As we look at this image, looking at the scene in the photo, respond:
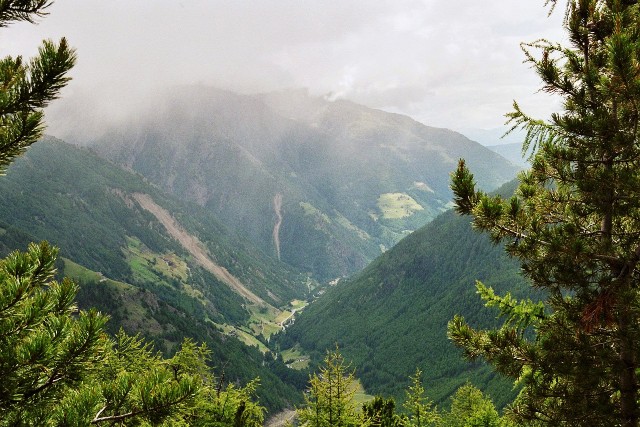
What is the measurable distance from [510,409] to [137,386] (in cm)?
1033

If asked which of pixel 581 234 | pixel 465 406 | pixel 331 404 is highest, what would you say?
pixel 581 234

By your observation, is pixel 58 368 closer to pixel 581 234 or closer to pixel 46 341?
pixel 46 341

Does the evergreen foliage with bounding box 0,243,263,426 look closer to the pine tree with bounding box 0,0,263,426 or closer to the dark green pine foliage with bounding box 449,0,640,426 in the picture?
the pine tree with bounding box 0,0,263,426

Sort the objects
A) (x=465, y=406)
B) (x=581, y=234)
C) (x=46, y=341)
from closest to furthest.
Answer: (x=46, y=341), (x=581, y=234), (x=465, y=406)

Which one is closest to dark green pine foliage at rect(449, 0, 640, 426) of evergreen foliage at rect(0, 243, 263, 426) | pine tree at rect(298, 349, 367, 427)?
evergreen foliage at rect(0, 243, 263, 426)

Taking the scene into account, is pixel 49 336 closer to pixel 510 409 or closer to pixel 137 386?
pixel 137 386

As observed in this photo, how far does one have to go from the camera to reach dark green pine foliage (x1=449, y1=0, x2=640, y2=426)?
9.67 metres

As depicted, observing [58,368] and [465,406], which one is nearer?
[58,368]

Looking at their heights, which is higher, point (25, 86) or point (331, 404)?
point (25, 86)

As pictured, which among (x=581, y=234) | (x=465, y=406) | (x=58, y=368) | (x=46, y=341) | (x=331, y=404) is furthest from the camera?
(x=465, y=406)

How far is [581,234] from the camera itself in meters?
10.7

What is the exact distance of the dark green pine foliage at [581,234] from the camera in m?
9.67

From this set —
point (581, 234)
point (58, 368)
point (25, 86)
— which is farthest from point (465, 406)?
point (25, 86)

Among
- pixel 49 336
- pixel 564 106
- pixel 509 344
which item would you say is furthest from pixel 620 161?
pixel 49 336
